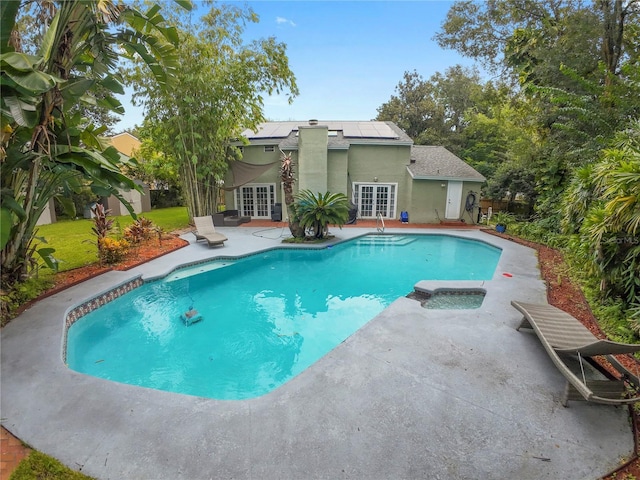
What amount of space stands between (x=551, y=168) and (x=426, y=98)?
24.3 m

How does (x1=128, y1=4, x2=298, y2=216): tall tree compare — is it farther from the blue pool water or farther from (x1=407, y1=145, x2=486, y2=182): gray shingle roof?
(x1=407, y1=145, x2=486, y2=182): gray shingle roof

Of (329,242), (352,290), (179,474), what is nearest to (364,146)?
(329,242)

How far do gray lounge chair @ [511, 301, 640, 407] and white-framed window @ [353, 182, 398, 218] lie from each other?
1389 centimetres

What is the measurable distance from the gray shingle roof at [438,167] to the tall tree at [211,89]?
8.32 metres

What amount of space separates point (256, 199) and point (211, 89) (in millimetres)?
7154

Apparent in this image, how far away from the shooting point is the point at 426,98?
114ft

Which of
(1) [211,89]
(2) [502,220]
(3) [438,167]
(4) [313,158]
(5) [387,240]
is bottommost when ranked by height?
(5) [387,240]

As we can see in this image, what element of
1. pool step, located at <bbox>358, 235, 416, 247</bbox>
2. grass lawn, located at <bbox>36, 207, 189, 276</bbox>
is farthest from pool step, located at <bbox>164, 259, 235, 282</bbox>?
pool step, located at <bbox>358, 235, 416, 247</bbox>

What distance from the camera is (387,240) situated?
1536cm

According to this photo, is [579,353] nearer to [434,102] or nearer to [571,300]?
[571,300]

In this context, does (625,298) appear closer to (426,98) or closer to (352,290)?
(352,290)

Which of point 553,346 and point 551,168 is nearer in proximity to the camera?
point 553,346

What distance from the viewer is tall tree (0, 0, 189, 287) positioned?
194 inches

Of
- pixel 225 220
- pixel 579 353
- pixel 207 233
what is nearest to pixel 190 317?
pixel 207 233
